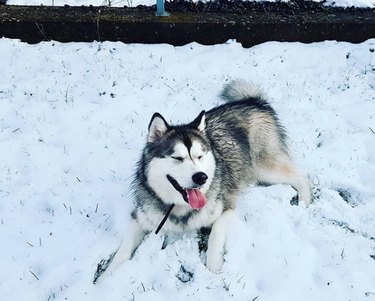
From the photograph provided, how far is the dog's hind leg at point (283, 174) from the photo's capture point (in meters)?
3.75

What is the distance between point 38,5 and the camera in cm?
587

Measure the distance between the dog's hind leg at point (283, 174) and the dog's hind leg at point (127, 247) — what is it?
1250mm

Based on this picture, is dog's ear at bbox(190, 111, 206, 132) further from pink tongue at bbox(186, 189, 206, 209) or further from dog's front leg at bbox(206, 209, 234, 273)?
dog's front leg at bbox(206, 209, 234, 273)

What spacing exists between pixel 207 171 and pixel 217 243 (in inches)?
21.0

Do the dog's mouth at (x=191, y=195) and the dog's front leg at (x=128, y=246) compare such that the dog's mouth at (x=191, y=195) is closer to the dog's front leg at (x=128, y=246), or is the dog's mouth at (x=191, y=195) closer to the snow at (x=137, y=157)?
the snow at (x=137, y=157)

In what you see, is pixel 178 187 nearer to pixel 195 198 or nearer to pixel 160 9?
pixel 195 198

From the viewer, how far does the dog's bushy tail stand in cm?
430

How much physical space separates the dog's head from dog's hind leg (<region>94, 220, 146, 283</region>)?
34 centimetres

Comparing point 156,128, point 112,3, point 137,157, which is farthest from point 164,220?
point 112,3

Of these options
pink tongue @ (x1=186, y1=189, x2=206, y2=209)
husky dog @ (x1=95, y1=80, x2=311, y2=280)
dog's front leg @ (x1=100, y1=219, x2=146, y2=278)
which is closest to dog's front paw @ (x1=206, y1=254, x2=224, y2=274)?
husky dog @ (x1=95, y1=80, x2=311, y2=280)

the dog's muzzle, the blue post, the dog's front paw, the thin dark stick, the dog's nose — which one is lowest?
the dog's front paw

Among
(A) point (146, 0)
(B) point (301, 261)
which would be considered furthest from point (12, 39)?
(B) point (301, 261)

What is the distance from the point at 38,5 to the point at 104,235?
3.85 metres

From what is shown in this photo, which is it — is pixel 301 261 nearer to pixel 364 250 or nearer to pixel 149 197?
pixel 364 250
